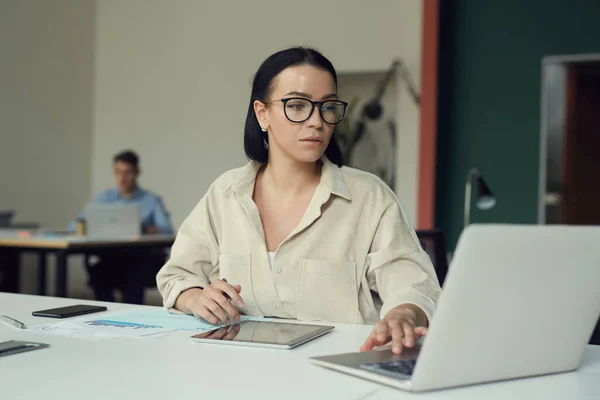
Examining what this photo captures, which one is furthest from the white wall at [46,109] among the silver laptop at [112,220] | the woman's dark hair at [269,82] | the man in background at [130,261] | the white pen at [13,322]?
the white pen at [13,322]

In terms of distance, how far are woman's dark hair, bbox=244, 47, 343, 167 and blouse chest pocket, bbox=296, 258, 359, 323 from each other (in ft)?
0.98

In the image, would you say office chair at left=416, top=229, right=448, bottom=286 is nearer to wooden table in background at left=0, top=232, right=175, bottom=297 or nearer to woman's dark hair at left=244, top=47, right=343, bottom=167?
woman's dark hair at left=244, top=47, right=343, bottom=167

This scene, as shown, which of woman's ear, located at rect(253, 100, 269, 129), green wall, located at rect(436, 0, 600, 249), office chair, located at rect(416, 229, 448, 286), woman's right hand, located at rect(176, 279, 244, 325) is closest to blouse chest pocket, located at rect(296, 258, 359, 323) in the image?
woman's right hand, located at rect(176, 279, 244, 325)

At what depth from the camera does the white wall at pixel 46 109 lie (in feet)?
22.0

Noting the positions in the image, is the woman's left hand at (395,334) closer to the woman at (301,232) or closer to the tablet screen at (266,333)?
the tablet screen at (266,333)

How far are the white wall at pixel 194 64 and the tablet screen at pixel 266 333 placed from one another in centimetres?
538

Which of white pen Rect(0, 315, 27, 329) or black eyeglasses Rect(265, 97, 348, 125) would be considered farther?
black eyeglasses Rect(265, 97, 348, 125)

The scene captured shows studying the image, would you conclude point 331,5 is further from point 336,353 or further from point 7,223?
point 336,353

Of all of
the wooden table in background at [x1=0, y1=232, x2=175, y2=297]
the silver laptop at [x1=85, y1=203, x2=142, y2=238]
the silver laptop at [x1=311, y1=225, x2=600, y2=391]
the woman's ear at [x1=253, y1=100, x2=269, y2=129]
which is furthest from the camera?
the silver laptop at [x1=85, y1=203, x2=142, y2=238]

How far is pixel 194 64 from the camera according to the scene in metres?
7.46

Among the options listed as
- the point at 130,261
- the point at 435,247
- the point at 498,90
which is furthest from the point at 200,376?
the point at 498,90

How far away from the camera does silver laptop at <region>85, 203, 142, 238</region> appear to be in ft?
15.6

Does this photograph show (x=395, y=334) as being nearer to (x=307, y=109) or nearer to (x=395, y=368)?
(x=395, y=368)

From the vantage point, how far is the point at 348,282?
173 cm
